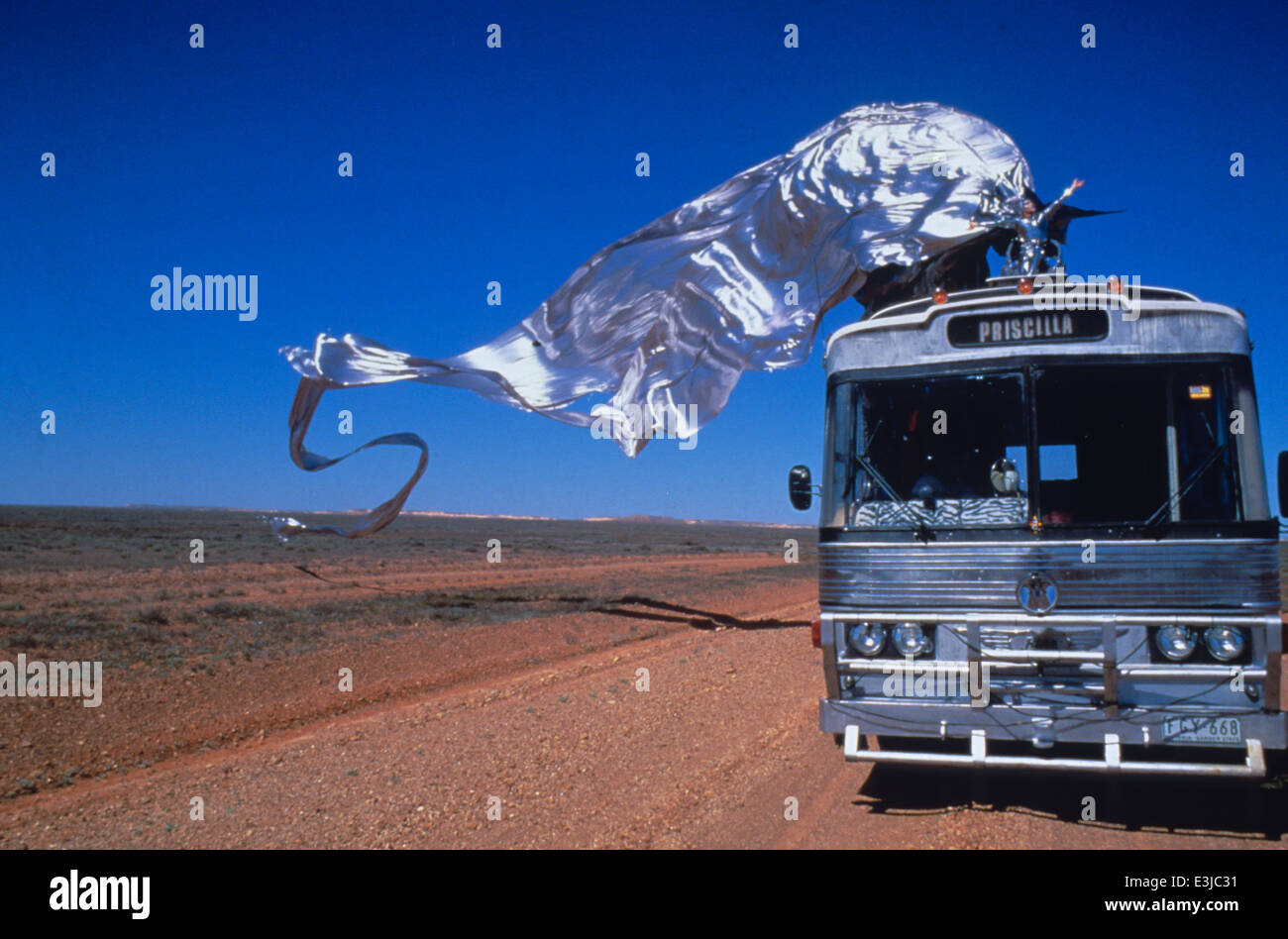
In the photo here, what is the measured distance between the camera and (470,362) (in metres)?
10.2

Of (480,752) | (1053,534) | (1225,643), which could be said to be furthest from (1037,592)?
(480,752)

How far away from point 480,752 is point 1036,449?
474 cm

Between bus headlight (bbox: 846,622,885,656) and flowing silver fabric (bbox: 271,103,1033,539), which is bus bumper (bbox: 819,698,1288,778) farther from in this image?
flowing silver fabric (bbox: 271,103,1033,539)

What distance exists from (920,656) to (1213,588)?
5.28ft

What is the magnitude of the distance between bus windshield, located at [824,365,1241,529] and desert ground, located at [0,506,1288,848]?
73.1 inches

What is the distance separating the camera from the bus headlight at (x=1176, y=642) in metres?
4.91

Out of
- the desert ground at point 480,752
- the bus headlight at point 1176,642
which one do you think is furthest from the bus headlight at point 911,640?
the bus headlight at point 1176,642

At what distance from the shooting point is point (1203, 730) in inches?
188

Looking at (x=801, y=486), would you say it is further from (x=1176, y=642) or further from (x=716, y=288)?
(x=716, y=288)

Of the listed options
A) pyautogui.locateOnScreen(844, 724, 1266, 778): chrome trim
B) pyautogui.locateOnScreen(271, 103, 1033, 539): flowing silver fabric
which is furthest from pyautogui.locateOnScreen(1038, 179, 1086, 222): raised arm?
pyautogui.locateOnScreen(844, 724, 1266, 778): chrome trim

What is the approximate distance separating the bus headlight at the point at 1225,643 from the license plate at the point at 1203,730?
34cm

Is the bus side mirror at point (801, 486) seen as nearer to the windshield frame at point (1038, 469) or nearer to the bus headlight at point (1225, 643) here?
the windshield frame at point (1038, 469)

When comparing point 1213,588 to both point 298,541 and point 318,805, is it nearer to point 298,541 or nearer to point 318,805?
point 318,805
